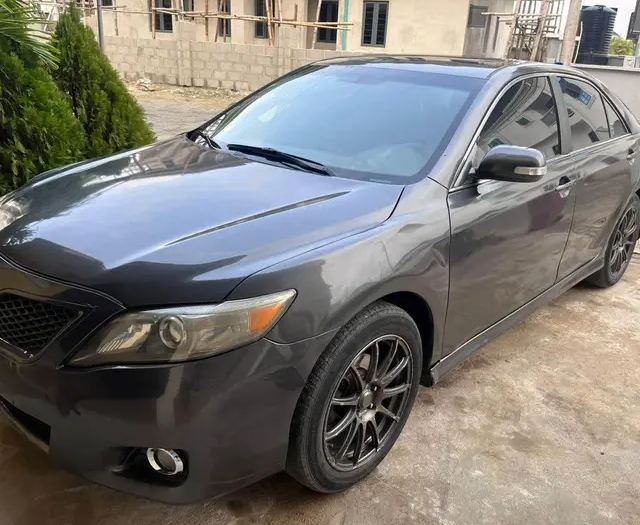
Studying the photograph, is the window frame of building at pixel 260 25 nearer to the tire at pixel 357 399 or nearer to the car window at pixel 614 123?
the car window at pixel 614 123

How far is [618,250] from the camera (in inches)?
183

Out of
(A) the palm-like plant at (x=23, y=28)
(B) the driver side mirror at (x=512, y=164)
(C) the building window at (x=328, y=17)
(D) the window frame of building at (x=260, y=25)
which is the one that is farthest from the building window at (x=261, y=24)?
(B) the driver side mirror at (x=512, y=164)

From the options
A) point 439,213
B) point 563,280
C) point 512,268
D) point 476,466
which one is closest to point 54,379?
point 439,213

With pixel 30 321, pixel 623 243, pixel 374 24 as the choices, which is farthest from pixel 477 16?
pixel 30 321

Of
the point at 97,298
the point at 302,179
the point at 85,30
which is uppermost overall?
the point at 85,30

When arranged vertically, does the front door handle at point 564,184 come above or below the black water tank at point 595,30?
below

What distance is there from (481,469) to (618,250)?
2.69 meters

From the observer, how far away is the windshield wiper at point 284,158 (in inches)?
107

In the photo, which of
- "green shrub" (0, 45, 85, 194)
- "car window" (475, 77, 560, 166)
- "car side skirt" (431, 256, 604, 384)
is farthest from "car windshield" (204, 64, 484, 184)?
"green shrub" (0, 45, 85, 194)

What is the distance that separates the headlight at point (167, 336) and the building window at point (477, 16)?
23.4 metres

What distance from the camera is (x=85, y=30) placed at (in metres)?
4.82

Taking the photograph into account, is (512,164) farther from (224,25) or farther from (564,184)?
(224,25)

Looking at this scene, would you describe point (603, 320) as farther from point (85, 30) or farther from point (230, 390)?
point (85, 30)

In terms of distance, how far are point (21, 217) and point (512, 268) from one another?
221 cm
